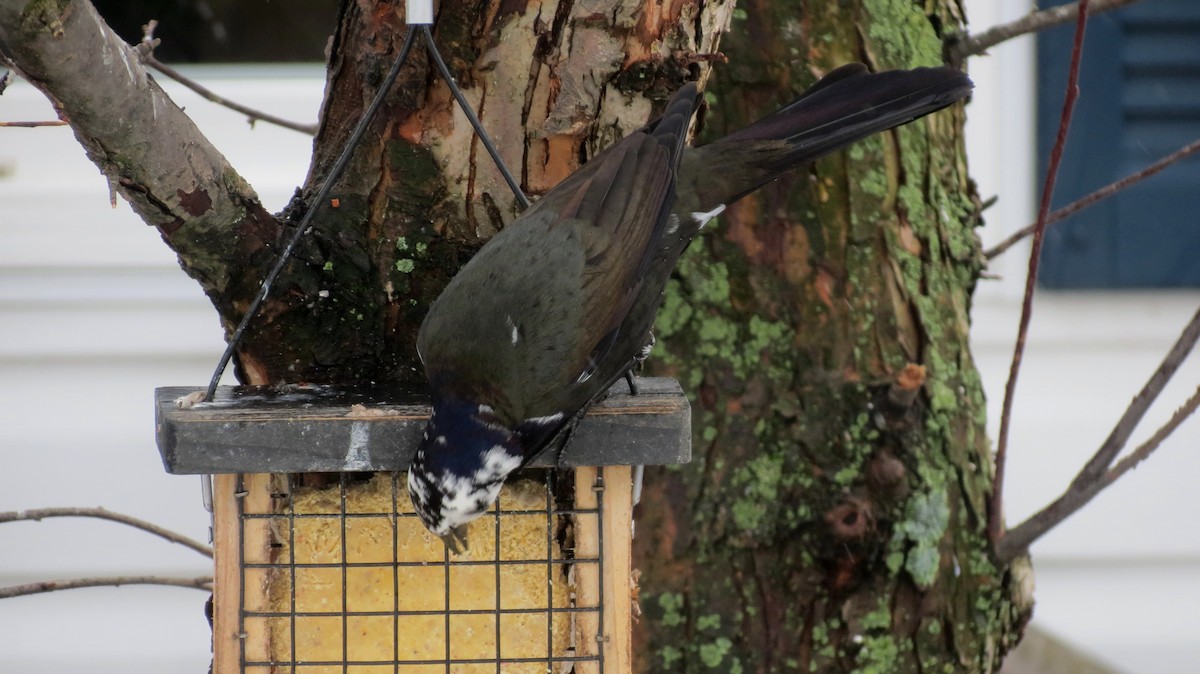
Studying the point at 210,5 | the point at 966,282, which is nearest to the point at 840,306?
the point at 966,282

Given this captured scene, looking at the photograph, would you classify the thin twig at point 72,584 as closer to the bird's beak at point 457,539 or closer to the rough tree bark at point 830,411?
the bird's beak at point 457,539

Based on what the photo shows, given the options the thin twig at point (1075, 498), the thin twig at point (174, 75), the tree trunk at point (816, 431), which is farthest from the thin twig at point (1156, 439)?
the thin twig at point (174, 75)

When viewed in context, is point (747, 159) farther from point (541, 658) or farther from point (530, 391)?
point (541, 658)

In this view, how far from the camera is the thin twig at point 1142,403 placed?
89.9 inches

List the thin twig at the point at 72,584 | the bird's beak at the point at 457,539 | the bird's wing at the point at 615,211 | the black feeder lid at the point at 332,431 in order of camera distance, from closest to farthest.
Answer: the black feeder lid at the point at 332,431 < the bird's beak at the point at 457,539 < the bird's wing at the point at 615,211 < the thin twig at the point at 72,584

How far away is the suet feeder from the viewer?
6.03 feet

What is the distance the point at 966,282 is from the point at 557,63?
1.17m

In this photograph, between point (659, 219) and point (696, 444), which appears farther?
point (696, 444)

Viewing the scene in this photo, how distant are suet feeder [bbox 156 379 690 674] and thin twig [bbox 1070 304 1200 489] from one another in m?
0.90

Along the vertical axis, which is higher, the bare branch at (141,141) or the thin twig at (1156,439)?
the bare branch at (141,141)

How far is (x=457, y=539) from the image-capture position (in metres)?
1.97

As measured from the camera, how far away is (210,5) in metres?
4.95

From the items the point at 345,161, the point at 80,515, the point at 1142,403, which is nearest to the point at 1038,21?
the point at 1142,403

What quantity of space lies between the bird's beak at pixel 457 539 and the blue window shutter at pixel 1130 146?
11.3 ft
